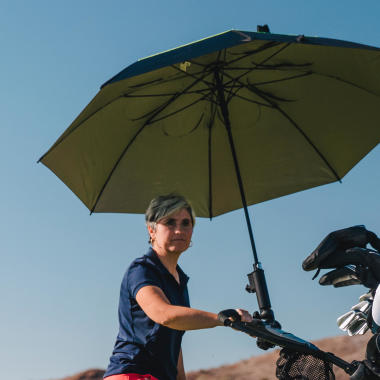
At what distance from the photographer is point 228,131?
536 centimetres

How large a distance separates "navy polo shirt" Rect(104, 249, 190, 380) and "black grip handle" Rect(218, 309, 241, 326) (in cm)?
63

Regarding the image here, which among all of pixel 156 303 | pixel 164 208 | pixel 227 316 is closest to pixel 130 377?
pixel 156 303

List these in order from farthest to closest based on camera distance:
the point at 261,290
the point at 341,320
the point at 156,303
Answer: the point at 261,290, the point at 341,320, the point at 156,303

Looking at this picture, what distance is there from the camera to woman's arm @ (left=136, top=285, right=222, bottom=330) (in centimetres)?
287

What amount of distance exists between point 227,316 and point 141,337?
0.77 metres

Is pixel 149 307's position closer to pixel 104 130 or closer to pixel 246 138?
pixel 104 130

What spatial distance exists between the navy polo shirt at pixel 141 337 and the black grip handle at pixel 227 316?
2.07 feet

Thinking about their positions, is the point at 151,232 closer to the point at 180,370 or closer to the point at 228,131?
the point at 180,370

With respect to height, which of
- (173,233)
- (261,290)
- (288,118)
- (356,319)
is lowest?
(356,319)

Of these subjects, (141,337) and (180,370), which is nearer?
(141,337)

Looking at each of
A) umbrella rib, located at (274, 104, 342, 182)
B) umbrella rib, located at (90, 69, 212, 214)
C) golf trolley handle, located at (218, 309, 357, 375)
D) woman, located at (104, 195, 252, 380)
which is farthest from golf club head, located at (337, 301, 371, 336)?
umbrella rib, located at (90, 69, 212, 214)

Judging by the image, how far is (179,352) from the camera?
Result: 3875 millimetres

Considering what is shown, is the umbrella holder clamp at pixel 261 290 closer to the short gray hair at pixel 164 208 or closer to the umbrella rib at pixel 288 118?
the short gray hair at pixel 164 208

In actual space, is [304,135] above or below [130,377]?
above
